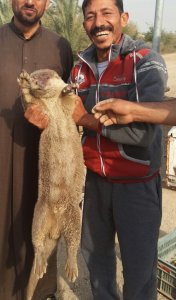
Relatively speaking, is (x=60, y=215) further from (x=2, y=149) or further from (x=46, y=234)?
(x=2, y=149)

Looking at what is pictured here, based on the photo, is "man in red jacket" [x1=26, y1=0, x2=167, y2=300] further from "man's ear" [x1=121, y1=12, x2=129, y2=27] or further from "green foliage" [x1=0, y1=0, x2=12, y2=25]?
"green foliage" [x1=0, y1=0, x2=12, y2=25]

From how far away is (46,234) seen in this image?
289 cm

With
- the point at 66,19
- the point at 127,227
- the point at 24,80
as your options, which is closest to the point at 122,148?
the point at 127,227

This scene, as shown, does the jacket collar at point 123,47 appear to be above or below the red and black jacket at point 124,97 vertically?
above

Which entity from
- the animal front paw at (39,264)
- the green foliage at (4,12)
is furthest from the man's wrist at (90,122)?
the green foliage at (4,12)

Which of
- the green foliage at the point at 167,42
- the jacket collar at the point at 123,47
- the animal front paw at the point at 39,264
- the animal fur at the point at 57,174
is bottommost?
the animal front paw at the point at 39,264

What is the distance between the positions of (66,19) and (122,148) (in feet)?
56.9

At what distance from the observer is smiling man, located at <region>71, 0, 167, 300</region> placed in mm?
2750

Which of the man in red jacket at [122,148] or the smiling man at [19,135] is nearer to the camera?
the man in red jacket at [122,148]

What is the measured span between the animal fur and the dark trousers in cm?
34

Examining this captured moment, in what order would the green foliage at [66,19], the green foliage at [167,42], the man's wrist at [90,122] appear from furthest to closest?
1. the green foliage at [167,42]
2. the green foliage at [66,19]
3. the man's wrist at [90,122]

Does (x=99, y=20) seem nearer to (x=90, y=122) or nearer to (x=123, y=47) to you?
(x=123, y=47)

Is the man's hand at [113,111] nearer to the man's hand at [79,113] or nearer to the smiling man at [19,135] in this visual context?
the man's hand at [79,113]

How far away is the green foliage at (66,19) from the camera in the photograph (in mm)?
18219
